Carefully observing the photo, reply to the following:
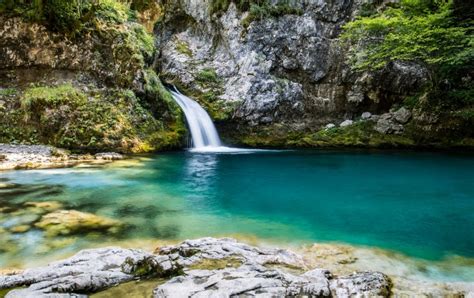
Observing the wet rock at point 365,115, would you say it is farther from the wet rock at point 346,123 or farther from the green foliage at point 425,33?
the green foliage at point 425,33

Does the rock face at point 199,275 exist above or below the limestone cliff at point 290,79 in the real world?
below

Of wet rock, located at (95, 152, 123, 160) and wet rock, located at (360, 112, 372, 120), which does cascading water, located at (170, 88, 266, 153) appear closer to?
wet rock, located at (95, 152, 123, 160)

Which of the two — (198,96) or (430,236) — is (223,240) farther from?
(198,96)

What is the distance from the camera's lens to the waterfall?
59.1 feet


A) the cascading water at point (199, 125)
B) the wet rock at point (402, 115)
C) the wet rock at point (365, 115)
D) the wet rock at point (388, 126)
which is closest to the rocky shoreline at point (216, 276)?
the cascading water at point (199, 125)

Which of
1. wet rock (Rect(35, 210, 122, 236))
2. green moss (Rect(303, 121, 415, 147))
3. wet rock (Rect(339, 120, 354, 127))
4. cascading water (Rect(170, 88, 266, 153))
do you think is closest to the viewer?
wet rock (Rect(35, 210, 122, 236))

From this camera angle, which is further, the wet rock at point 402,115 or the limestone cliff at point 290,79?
the limestone cliff at point 290,79

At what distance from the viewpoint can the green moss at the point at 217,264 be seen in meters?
4.08

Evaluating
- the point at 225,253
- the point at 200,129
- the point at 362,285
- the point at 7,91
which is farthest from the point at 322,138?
the point at 362,285

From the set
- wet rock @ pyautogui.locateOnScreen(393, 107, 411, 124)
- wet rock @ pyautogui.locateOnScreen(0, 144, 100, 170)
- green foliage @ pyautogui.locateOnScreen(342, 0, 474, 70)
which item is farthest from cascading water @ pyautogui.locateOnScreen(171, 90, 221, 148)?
wet rock @ pyautogui.locateOnScreen(393, 107, 411, 124)

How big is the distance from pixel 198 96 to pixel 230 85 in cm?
194

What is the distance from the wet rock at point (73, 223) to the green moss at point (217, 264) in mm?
2248

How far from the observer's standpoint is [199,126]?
60.2 feet

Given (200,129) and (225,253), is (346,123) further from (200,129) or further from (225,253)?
(225,253)
